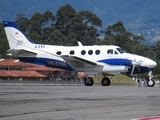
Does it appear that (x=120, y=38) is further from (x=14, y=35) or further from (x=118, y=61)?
(x=118, y=61)

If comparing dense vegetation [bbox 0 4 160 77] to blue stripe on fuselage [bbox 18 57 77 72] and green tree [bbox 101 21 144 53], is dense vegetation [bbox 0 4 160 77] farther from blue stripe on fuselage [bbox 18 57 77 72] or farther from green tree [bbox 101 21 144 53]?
blue stripe on fuselage [bbox 18 57 77 72]

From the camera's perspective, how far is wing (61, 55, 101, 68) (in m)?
42.0

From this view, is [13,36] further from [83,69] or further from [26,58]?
[83,69]

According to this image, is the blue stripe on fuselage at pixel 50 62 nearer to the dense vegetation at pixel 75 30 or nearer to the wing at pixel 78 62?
the wing at pixel 78 62

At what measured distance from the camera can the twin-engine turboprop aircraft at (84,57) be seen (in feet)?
136

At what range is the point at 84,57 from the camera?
42844mm

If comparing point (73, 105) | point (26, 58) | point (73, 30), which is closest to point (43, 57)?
point (26, 58)

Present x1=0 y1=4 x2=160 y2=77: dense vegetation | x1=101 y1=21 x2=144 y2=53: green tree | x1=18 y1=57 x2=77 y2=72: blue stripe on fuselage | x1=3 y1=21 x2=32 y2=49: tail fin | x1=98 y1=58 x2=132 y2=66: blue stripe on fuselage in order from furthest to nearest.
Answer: x1=0 y1=4 x2=160 y2=77: dense vegetation < x1=101 y1=21 x2=144 y2=53: green tree < x1=3 y1=21 x2=32 y2=49: tail fin < x1=18 y1=57 x2=77 y2=72: blue stripe on fuselage < x1=98 y1=58 x2=132 y2=66: blue stripe on fuselage

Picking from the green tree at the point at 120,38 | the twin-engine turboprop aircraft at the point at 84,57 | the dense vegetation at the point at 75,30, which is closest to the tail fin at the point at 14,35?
the twin-engine turboprop aircraft at the point at 84,57

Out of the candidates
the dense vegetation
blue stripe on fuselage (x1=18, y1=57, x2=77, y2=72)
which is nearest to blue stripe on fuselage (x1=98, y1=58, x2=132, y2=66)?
blue stripe on fuselage (x1=18, y1=57, x2=77, y2=72)

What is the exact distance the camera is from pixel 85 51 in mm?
42844

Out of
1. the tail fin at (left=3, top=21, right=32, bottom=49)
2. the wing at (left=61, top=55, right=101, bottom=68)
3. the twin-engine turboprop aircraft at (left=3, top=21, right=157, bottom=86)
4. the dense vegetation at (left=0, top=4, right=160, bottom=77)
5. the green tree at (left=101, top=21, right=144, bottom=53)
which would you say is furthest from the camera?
the dense vegetation at (left=0, top=4, right=160, bottom=77)

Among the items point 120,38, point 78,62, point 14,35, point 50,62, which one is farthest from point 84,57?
point 120,38

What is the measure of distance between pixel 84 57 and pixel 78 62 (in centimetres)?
59
